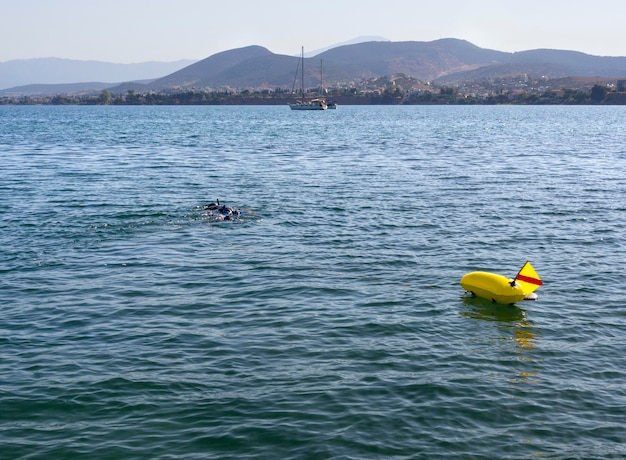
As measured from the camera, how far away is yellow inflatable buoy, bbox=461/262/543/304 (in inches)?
1114

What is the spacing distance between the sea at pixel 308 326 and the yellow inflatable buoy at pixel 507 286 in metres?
0.49

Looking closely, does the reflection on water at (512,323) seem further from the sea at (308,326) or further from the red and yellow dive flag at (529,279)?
the red and yellow dive flag at (529,279)

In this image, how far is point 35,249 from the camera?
122ft

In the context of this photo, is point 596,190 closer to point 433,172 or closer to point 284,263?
point 433,172

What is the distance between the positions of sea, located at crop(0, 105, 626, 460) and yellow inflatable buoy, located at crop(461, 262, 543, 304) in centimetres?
49

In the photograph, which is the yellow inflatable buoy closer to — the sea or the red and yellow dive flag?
the red and yellow dive flag

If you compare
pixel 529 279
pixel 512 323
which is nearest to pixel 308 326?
pixel 512 323

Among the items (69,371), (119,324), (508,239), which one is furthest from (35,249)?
(508,239)

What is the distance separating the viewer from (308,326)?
25781 millimetres

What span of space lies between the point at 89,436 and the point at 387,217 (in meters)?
30.2

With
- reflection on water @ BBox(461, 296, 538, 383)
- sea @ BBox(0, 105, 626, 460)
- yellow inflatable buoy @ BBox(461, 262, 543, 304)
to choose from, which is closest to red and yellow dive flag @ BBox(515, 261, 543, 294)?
yellow inflatable buoy @ BBox(461, 262, 543, 304)

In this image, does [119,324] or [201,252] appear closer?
[119,324]

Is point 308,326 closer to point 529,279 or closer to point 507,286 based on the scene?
point 507,286

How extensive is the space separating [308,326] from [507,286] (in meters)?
8.64
